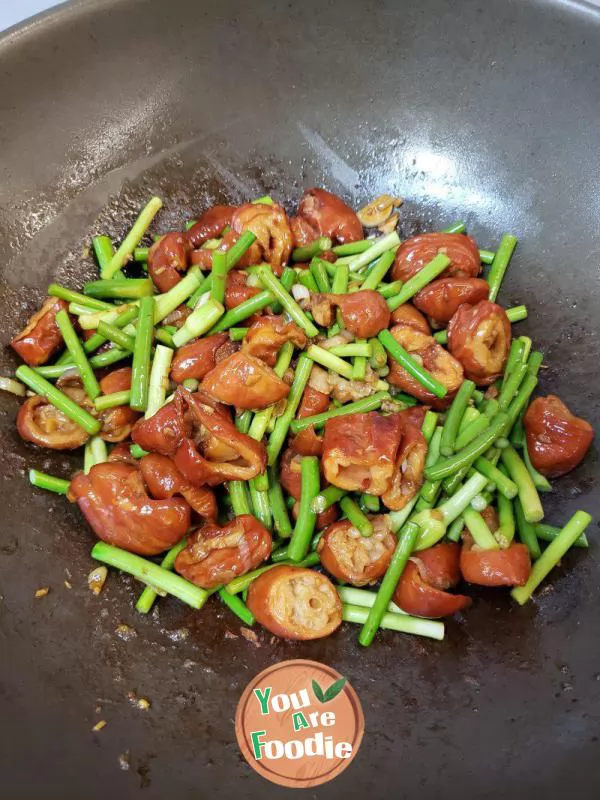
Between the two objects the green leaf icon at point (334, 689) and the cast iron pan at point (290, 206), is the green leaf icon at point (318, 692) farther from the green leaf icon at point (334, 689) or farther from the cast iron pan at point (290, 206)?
the cast iron pan at point (290, 206)

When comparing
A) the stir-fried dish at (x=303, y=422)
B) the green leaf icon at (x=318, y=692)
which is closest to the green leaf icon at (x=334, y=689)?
the green leaf icon at (x=318, y=692)

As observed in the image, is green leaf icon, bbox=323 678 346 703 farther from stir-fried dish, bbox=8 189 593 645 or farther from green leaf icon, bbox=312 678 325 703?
stir-fried dish, bbox=8 189 593 645

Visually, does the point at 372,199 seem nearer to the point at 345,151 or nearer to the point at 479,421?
the point at 345,151

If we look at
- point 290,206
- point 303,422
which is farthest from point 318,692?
point 290,206

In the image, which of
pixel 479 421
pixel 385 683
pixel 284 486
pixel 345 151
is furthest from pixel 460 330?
pixel 385 683

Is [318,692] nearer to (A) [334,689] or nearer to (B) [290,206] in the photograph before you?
(A) [334,689]

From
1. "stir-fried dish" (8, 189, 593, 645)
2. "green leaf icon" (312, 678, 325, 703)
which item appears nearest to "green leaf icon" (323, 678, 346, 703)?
"green leaf icon" (312, 678, 325, 703)

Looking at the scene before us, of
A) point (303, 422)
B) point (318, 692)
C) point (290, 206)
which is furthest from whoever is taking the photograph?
point (290, 206)

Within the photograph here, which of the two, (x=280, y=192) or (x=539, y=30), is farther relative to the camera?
(x=280, y=192)
